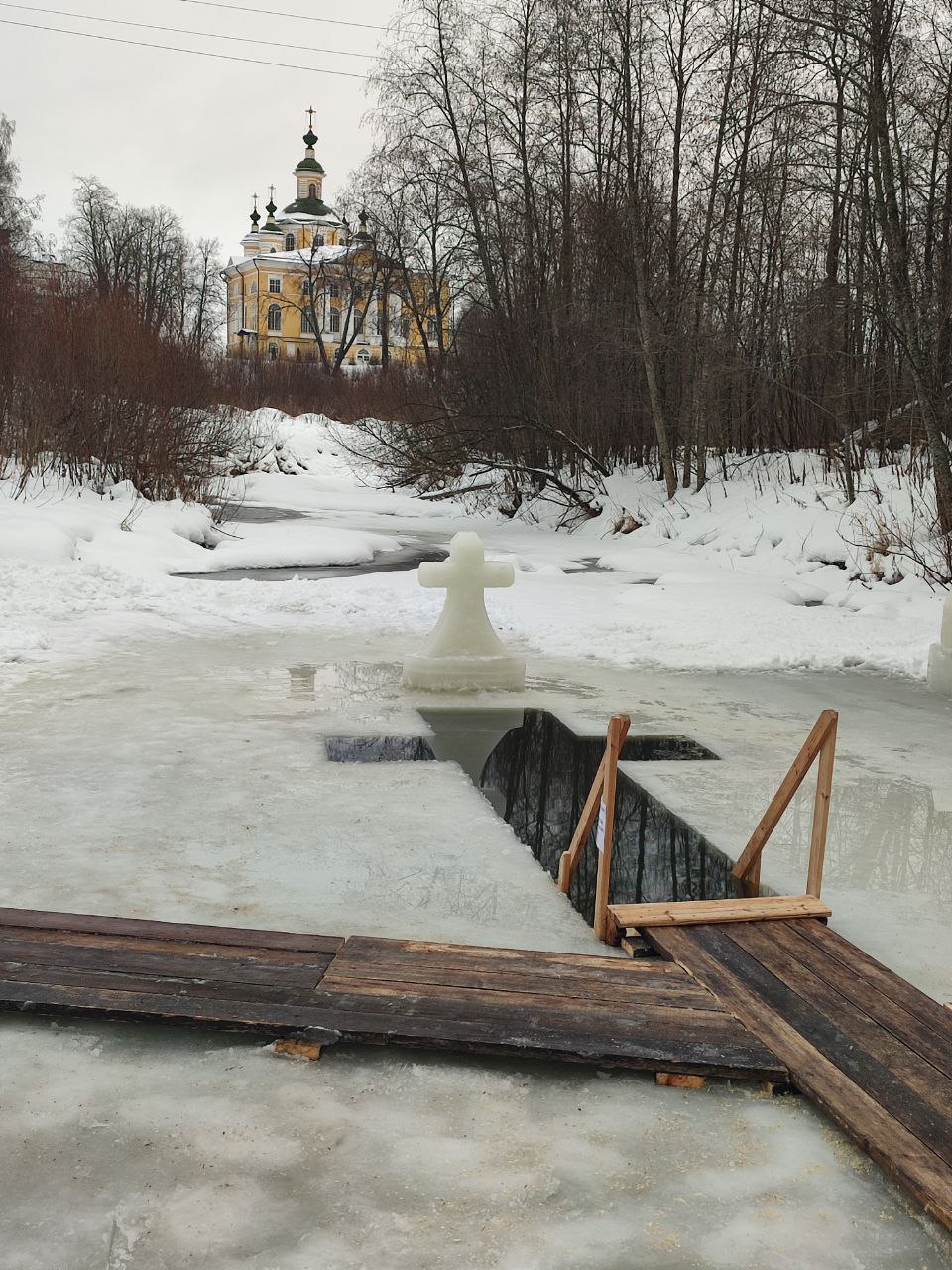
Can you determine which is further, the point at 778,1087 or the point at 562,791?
the point at 562,791

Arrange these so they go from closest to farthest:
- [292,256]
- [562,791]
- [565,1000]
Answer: [565,1000] < [562,791] < [292,256]

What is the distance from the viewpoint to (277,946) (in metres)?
3.68

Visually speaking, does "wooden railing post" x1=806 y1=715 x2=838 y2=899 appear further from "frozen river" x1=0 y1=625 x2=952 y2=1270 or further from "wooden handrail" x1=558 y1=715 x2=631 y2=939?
"wooden handrail" x1=558 y1=715 x2=631 y2=939

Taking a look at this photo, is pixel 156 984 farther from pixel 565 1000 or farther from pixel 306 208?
pixel 306 208

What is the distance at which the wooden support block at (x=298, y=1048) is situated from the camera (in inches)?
123

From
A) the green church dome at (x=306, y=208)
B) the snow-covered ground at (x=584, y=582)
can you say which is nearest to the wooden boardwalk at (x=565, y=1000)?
the snow-covered ground at (x=584, y=582)

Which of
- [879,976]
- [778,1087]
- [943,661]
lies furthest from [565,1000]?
[943,661]

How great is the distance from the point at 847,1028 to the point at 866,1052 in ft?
0.44

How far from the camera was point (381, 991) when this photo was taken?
3387 mm

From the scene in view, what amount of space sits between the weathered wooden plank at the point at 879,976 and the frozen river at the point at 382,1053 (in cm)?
26

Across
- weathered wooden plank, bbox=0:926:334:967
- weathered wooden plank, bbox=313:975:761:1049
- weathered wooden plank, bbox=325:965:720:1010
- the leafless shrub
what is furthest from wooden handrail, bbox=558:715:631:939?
the leafless shrub

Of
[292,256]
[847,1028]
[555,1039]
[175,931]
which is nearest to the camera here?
[555,1039]

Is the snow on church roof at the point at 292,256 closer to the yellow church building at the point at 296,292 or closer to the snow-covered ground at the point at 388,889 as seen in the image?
the yellow church building at the point at 296,292

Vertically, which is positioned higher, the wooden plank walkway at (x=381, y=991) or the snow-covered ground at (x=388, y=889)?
the wooden plank walkway at (x=381, y=991)
